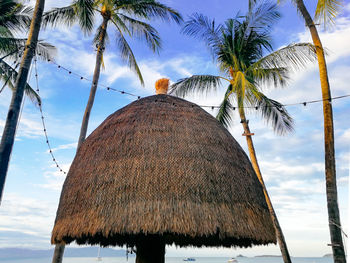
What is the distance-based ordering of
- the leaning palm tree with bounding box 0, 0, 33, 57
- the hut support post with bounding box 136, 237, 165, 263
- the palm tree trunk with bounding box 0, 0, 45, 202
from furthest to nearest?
the leaning palm tree with bounding box 0, 0, 33, 57
the palm tree trunk with bounding box 0, 0, 45, 202
the hut support post with bounding box 136, 237, 165, 263

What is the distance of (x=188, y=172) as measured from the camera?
5.39 m

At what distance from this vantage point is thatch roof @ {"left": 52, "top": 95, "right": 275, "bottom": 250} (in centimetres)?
490

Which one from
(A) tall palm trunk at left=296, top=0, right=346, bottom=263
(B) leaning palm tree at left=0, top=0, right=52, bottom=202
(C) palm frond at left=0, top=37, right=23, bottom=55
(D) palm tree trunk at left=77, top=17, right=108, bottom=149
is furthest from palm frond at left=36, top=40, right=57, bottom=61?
(A) tall palm trunk at left=296, top=0, right=346, bottom=263

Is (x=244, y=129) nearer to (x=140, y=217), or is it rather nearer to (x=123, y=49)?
(x=123, y=49)

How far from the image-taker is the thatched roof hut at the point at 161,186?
16.1ft

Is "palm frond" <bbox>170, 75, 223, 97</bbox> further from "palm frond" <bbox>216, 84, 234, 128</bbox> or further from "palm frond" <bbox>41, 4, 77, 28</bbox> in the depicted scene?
"palm frond" <bbox>41, 4, 77, 28</bbox>

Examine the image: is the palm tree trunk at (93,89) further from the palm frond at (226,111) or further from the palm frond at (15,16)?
the palm frond at (15,16)

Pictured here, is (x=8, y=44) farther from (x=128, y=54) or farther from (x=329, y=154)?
(x=329, y=154)

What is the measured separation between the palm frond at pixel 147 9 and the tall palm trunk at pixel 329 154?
6084mm

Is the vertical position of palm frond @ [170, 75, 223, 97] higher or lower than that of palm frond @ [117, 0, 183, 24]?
lower

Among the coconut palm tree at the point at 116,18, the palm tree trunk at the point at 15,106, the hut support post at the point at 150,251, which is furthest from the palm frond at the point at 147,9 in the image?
the hut support post at the point at 150,251

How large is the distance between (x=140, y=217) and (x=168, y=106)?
295 cm

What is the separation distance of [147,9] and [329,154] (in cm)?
978

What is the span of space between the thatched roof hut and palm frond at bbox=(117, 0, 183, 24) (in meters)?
8.41
